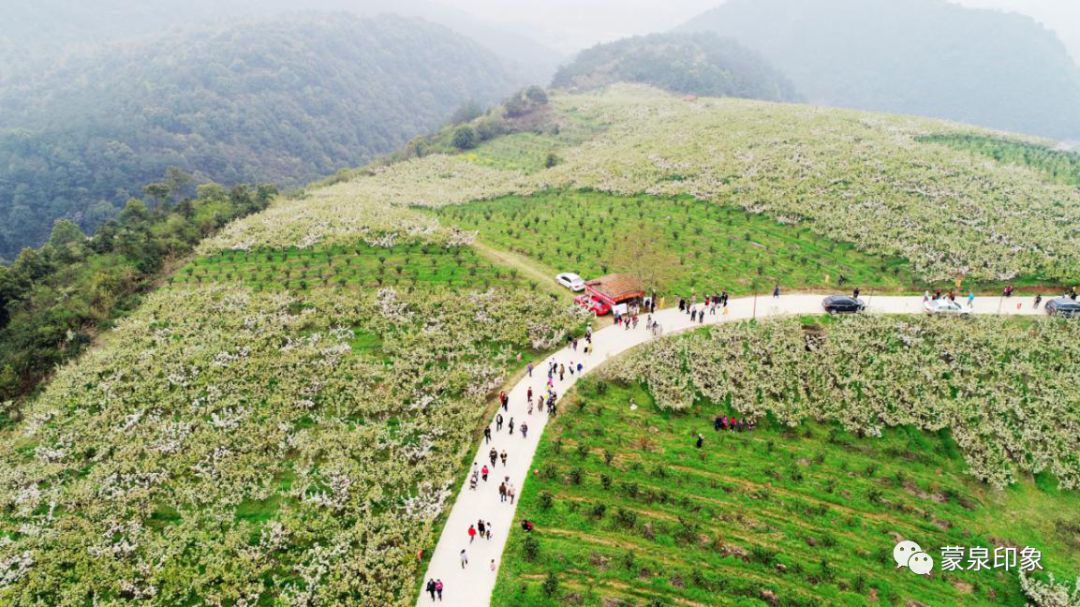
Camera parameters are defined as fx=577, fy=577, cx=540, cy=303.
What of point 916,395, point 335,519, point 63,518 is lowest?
point 63,518

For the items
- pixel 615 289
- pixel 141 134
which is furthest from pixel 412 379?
pixel 141 134

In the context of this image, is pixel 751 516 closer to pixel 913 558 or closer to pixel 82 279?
pixel 913 558

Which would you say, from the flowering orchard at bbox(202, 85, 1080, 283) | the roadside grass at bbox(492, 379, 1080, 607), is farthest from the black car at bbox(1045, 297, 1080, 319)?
the roadside grass at bbox(492, 379, 1080, 607)

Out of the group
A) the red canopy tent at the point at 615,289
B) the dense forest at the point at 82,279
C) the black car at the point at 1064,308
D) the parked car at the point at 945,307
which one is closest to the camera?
the black car at the point at 1064,308

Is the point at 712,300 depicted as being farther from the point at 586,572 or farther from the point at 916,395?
the point at 586,572

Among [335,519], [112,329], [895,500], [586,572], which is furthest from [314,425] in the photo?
[895,500]

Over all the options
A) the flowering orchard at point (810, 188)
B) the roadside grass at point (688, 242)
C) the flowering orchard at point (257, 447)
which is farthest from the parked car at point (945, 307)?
the flowering orchard at point (257, 447)

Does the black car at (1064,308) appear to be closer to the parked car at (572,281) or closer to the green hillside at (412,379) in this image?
the green hillside at (412,379)
